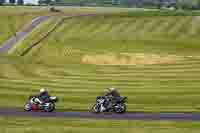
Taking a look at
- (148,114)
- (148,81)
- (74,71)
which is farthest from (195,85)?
(74,71)

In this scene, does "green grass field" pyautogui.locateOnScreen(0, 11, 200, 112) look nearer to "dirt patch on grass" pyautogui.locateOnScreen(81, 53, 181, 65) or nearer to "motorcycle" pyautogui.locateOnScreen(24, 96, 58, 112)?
"dirt patch on grass" pyautogui.locateOnScreen(81, 53, 181, 65)

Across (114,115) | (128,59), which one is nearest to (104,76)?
(128,59)

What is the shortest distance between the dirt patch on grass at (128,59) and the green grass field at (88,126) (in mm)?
33153

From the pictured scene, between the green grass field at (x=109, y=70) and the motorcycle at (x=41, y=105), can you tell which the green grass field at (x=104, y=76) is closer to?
the green grass field at (x=109, y=70)

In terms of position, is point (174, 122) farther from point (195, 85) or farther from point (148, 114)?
point (195, 85)

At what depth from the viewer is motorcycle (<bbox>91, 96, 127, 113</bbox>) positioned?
3362 cm

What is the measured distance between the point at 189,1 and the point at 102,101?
15619 cm

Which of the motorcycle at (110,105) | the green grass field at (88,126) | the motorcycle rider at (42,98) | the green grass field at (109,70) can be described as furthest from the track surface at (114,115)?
the green grass field at (109,70)

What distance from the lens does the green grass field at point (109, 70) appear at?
127 feet

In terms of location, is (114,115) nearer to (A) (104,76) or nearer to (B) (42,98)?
(B) (42,98)

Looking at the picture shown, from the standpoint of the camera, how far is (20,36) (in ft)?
326

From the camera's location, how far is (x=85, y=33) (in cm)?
10488

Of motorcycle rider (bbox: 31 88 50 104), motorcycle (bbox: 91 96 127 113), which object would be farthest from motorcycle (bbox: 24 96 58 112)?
motorcycle (bbox: 91 96 127 113)

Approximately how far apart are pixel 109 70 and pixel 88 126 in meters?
28.5
